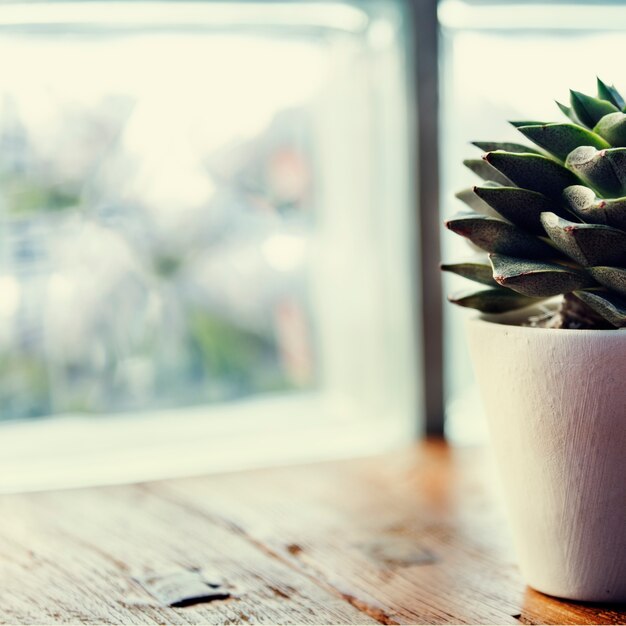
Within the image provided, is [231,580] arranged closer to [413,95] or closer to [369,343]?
[369,343]

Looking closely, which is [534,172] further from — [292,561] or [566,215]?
[292,561]

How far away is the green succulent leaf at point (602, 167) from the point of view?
459 mm

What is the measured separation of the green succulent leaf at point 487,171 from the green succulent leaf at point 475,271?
0.05 m

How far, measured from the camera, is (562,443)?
494mm

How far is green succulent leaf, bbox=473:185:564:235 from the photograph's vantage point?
19.0 inches

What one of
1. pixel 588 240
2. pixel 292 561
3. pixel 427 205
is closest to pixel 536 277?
pixel 588 240

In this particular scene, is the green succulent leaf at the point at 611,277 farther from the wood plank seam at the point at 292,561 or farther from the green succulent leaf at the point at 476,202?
the wood plank seam at the point at 292,561

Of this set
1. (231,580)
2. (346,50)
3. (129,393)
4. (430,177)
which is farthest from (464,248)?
(231,580)

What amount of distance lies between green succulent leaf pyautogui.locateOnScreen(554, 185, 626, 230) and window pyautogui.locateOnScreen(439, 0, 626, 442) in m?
0.48

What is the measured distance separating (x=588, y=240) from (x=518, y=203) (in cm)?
4

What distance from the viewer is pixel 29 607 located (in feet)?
1.81

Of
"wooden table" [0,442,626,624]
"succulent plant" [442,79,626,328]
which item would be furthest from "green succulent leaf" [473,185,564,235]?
"wooden table" [0,442,626,624]

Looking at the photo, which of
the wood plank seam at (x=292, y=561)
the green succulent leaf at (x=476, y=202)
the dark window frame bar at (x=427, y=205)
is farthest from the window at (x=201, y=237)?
the green succulent leaf at (x=476, y=202)

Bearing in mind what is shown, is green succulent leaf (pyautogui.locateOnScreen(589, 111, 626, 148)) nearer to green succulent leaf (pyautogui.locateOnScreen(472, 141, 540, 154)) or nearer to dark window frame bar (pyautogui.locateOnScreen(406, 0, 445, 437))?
green succulent leaf (pyautogui.locateOnScreen(472, 141, 540, 154))
